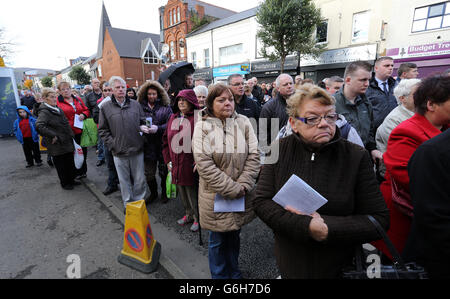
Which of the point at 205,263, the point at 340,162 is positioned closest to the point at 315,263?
the point at 340,162

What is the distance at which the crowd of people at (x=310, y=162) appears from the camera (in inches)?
52.9

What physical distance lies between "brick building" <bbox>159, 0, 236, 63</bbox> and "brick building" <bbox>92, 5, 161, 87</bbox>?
8.23 metres

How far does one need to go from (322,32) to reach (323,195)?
16.8m

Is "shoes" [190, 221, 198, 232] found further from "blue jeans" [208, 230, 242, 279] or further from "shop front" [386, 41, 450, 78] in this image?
"shop front" [386, 41, 450, 78]

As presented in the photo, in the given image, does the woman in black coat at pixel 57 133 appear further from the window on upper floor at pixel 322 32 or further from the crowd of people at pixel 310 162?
the window on upper floor at pixel 322 32

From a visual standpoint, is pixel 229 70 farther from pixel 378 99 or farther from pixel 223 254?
pixel 223 254

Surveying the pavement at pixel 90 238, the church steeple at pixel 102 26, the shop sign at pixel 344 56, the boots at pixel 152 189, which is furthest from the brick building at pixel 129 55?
the boots at pixel 152 189

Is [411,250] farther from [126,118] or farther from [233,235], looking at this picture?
[126,118]

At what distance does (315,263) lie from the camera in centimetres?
141

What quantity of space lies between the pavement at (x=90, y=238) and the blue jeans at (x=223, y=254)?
272 millimetres

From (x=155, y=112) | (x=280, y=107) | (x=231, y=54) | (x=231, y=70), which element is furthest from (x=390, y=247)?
(x=231, y=54)

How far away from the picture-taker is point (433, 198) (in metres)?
1.32

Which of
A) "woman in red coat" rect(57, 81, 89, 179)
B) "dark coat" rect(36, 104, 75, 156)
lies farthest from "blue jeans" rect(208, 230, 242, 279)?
"woman in red coat" rect(57, 81, 89, 179)

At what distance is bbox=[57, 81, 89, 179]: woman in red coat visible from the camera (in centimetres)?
520
